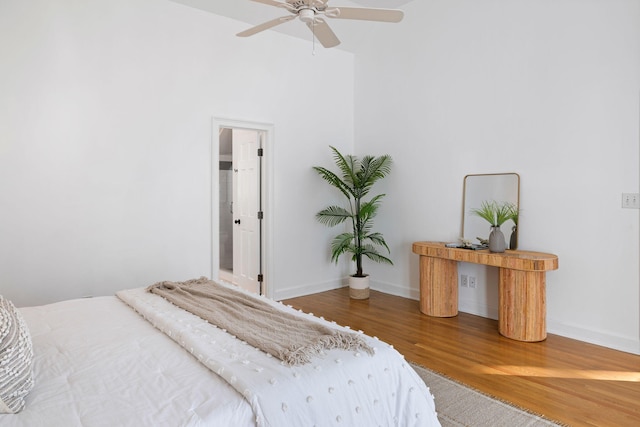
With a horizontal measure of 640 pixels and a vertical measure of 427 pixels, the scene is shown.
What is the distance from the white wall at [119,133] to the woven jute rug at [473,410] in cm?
267

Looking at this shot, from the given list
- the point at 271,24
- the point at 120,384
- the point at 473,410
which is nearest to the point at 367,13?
the point at 271,24

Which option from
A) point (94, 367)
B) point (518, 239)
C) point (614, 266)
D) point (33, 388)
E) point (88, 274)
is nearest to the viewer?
point (33, 388)

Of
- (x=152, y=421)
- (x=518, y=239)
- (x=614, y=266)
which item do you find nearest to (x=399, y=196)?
(x=518, y=239)

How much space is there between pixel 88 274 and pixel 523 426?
137 inches

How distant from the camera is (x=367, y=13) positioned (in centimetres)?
247

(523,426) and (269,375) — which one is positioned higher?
(269,375)

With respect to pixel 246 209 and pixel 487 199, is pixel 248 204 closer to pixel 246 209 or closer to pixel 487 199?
pixel 246 209

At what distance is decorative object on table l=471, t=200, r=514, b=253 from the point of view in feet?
12.4

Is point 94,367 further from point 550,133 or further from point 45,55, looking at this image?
point 550,133

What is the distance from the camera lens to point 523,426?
2.21 m

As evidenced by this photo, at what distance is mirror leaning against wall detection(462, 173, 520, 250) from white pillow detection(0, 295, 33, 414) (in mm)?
3713

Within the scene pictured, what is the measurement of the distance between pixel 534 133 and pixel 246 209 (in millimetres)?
3256

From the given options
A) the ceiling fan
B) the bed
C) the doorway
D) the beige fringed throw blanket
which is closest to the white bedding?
the bed

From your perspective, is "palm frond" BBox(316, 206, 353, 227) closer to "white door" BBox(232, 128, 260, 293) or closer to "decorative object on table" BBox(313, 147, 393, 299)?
"decorative object on table" BBox(313, 147, 393, 299)
